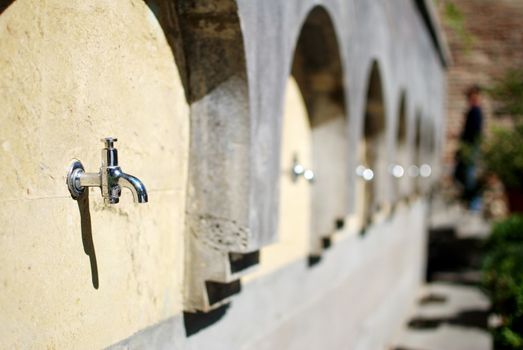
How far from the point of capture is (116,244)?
235 centimetres

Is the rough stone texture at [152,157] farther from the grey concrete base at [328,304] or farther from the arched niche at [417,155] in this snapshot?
the arched niche at [417,155]

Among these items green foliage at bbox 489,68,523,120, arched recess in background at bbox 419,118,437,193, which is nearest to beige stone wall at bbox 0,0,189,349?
green foliage at bbox 489,68,523,120

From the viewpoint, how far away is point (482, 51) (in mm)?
16453

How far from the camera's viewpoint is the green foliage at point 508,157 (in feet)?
26.3

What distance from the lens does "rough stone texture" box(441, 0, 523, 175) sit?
16.3 m

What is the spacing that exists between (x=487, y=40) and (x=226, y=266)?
14.7 meters

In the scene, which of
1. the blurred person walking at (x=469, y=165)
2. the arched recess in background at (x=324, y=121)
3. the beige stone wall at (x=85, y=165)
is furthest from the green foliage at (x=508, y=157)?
the beige stone wall at (x=85, y=165)

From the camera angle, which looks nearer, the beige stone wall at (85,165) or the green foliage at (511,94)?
the beige stone wall at (85,165)

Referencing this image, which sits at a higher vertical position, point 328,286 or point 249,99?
point 249,99

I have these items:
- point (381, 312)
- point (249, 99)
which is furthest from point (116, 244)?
point (381, 312)

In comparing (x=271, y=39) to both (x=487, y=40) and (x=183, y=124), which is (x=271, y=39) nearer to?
(x=183, y=124)

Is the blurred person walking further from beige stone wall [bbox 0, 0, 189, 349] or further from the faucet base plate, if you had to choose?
the faucet base plate

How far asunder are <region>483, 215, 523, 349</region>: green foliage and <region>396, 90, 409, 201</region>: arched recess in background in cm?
136

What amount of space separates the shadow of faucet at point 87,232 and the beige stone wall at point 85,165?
0.07ft
